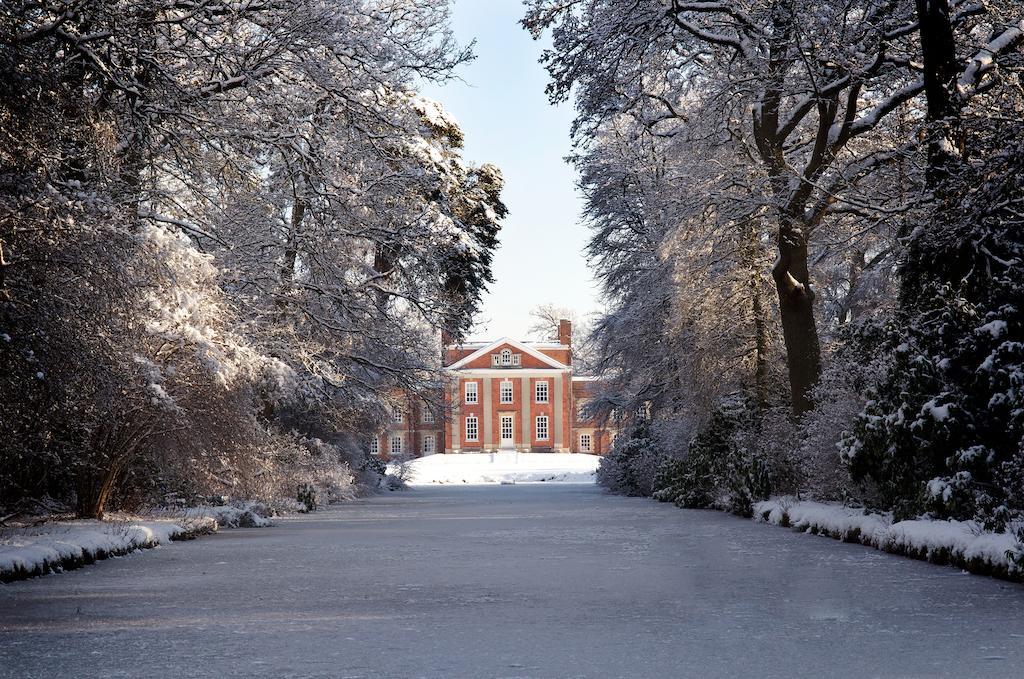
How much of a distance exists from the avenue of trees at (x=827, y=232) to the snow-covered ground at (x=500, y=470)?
95.7ft

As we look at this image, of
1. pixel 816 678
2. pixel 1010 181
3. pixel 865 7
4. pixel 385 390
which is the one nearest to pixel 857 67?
pixel 865 7

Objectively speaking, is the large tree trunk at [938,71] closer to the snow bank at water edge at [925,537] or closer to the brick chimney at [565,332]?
the snow bank at water edge at [925,537]

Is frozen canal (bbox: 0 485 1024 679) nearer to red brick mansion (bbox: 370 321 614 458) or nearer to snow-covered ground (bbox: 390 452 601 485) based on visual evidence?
snow-covered ground (bbox: 390 452 601 485)

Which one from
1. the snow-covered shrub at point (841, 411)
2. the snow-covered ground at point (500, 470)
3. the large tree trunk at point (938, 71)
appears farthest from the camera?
the snow-covered ground at point (500, 470)

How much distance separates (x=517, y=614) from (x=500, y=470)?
56.1 metres

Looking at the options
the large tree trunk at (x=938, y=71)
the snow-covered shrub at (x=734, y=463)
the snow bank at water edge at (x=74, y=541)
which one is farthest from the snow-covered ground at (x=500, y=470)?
the large tree trunk at (x=938, y=71)

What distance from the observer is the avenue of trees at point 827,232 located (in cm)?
1179

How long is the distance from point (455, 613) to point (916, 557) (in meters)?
5.81

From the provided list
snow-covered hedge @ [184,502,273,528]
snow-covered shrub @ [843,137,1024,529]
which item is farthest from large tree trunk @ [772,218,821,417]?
snow-covered hedge @ [184,502,273,528]

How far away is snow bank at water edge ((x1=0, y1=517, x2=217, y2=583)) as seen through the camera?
425 inches

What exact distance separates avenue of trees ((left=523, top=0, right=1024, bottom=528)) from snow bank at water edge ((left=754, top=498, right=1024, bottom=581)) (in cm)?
32

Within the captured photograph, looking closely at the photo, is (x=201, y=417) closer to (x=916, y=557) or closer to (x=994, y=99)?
(x=916, y=557)

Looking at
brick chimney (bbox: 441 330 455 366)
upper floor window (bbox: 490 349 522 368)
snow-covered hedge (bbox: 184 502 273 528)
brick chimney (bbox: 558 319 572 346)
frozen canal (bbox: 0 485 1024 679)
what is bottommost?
frozen canal (bbox: 0 485 1024 679)

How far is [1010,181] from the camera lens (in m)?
10.6
